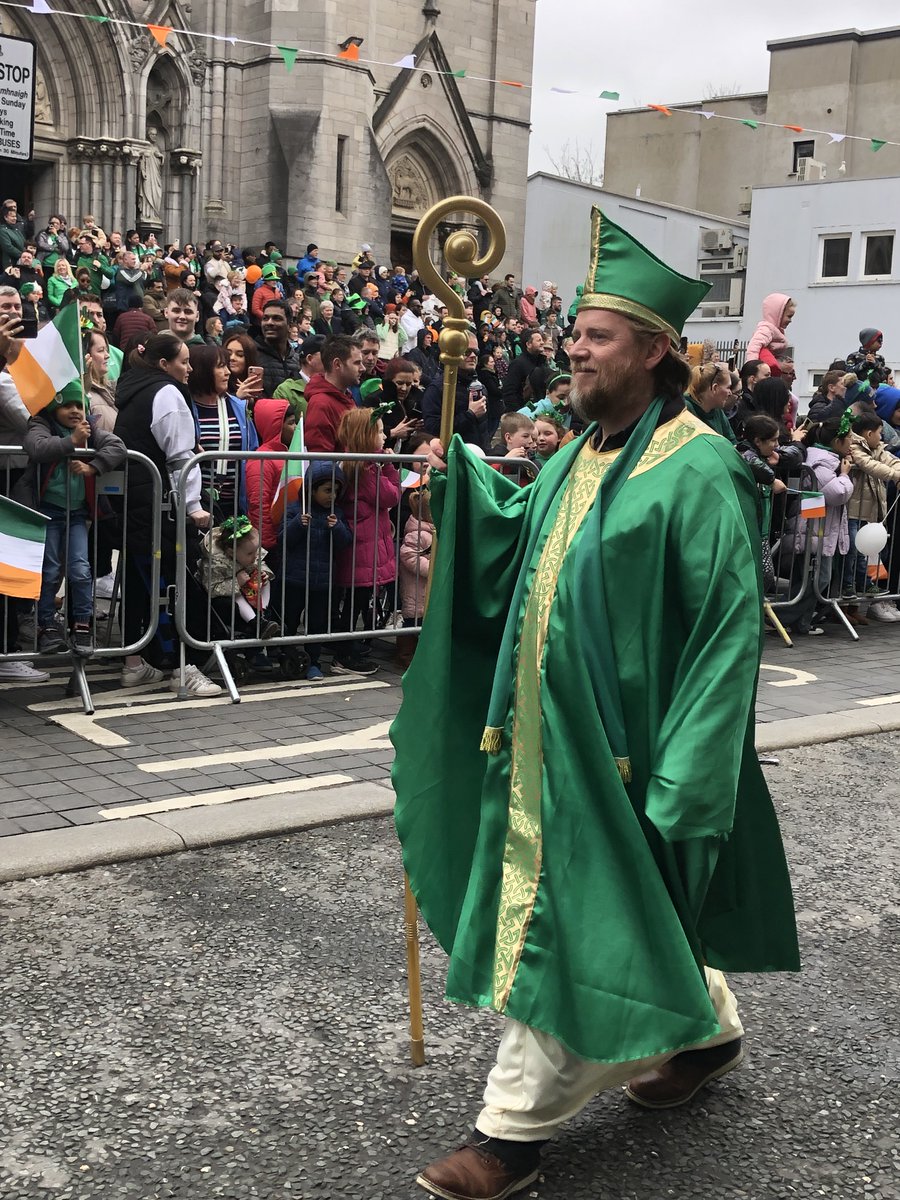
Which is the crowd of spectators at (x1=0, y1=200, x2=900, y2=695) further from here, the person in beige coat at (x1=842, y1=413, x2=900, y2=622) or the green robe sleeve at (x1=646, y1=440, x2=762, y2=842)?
the green robe sleeve at (x1=646, y1=440, x2=762, y2=842)

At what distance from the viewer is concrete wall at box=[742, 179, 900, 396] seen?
116 ft

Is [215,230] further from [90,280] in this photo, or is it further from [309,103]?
[90,280]

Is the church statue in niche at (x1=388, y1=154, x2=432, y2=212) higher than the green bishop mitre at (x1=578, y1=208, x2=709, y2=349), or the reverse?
the church statue in niche at (x1=388, y1=154, x2=432, y2=212)

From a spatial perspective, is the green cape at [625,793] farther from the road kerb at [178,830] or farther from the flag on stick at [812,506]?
the flag on stick at [812,506]

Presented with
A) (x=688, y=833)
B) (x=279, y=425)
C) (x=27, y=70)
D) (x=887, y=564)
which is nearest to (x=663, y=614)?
(x=688, y=833)

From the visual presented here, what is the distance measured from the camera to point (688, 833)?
2.75 m

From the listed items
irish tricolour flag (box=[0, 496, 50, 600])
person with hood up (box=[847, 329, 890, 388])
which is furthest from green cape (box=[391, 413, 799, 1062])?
person with hood up (box=[847, 329, 890, 388])

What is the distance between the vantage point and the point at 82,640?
23.2 ft

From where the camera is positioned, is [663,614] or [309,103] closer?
[663,614]

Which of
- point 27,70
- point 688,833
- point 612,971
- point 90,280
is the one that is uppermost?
point 27,70

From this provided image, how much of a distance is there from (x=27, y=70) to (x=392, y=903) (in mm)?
9625

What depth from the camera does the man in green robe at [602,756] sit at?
2811 mm

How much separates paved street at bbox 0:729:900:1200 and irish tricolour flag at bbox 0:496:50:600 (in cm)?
233

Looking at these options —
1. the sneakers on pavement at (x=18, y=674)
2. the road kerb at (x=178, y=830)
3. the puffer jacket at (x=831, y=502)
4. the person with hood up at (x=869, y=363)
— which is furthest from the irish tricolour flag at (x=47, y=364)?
the person with hood up at (x=869, y=363)
